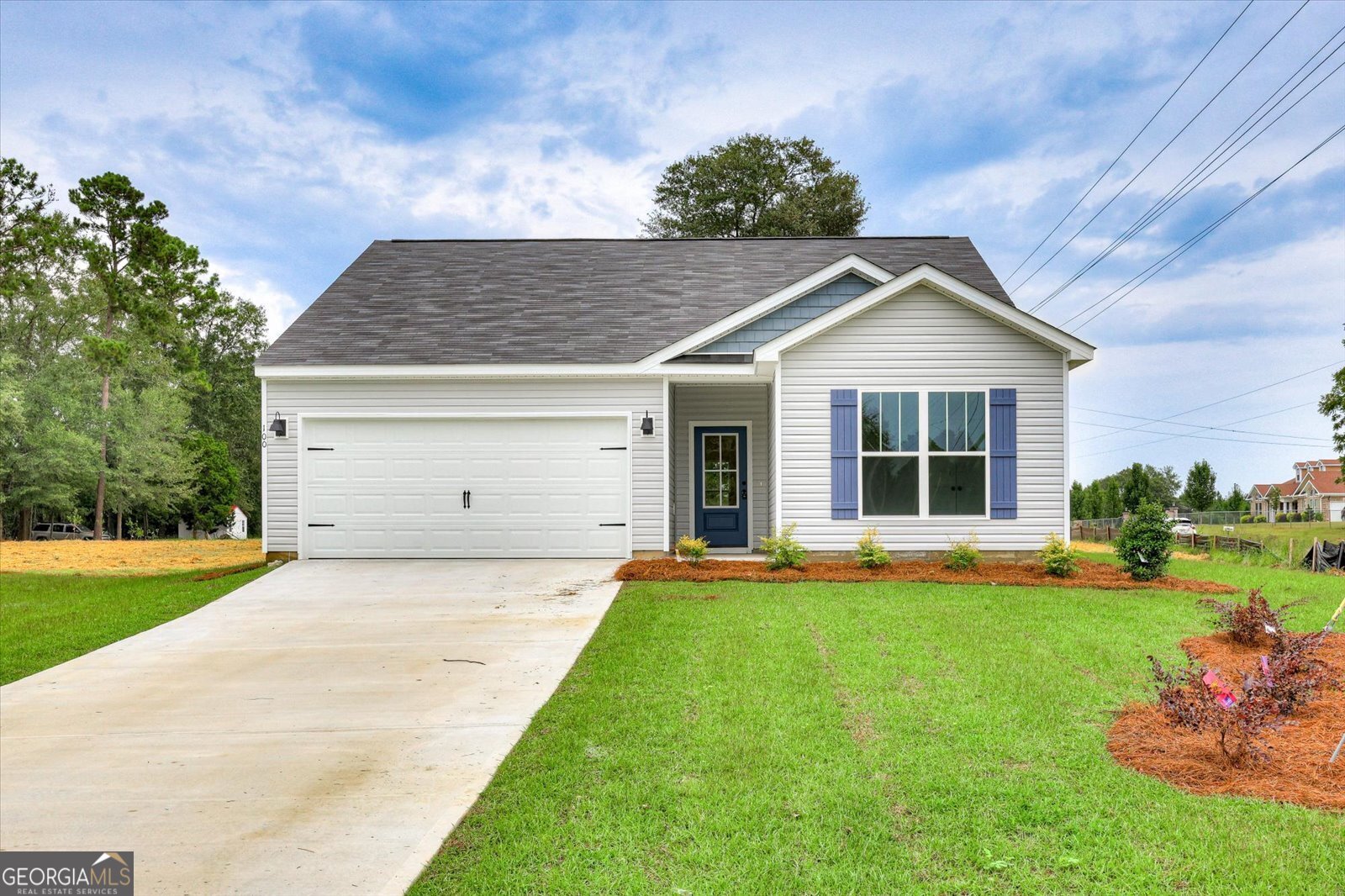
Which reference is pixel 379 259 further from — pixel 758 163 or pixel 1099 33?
pixel 758 163

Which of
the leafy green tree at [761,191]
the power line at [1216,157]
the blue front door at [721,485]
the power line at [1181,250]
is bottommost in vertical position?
the blue front door at [721,485]

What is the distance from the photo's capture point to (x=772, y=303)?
13.4 meters

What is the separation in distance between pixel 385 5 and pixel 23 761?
1400 cm

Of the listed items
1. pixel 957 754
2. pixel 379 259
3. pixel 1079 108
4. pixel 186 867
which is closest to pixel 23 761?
pixel 186 867

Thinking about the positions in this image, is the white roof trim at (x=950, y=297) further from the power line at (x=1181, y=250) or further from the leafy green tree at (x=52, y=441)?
the leafy green tree at (x=52, y=441)

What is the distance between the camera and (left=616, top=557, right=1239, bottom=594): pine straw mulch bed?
10836 mm

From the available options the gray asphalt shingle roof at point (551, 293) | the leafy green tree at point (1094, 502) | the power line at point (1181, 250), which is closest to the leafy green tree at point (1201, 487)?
the leafy green tree at point (1094, 502)

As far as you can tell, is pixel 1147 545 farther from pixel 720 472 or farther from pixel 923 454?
pixel 720 472

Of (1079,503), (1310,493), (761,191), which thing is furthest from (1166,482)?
(761,191)

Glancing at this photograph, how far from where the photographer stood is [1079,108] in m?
20.1

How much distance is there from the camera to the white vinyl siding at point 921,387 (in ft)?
40.2

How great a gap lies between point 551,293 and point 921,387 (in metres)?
6.99

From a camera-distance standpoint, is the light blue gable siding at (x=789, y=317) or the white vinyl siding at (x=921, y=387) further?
the light blue gable siding at (x=789, y=317)

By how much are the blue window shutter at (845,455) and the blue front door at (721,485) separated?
298 cm
